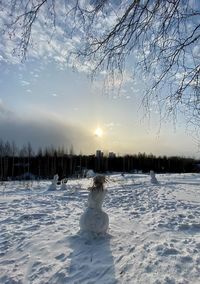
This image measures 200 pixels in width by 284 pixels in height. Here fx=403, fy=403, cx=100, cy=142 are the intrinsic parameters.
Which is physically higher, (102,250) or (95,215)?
(95,215)

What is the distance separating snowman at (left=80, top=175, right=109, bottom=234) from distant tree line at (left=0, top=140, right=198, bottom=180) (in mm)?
42693

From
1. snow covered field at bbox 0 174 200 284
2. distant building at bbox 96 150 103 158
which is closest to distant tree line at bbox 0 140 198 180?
distant building at bbox 96 150 103 158

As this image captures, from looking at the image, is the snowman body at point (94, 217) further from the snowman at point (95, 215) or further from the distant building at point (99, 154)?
the distant building at point (99, 154)

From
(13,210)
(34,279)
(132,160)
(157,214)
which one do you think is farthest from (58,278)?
(132,160)

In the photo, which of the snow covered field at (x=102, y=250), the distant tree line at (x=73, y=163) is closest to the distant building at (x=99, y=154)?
the distant tree line at (x=73, y=163)

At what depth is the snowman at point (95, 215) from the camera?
7938mm

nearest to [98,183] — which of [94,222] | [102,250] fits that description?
[94,222]

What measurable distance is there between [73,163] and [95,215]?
64.5 meters

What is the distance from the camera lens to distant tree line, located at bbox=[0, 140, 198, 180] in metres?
60.9

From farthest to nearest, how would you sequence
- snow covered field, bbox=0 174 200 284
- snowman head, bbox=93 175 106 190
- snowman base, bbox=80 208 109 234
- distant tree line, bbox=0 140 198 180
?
distant tree line, bbox=0 140 198 180 < snowman head, bbox=93 175 106 190 < snowman base, bbox=80 208 109 234 < snow covered field, bbox=0 174 200 284

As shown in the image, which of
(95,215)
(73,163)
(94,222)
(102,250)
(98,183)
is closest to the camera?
(102,250)

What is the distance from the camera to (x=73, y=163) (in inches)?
2849

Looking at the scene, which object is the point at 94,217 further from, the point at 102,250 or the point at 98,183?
the point at 102,250

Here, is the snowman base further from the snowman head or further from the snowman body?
the snowman head
